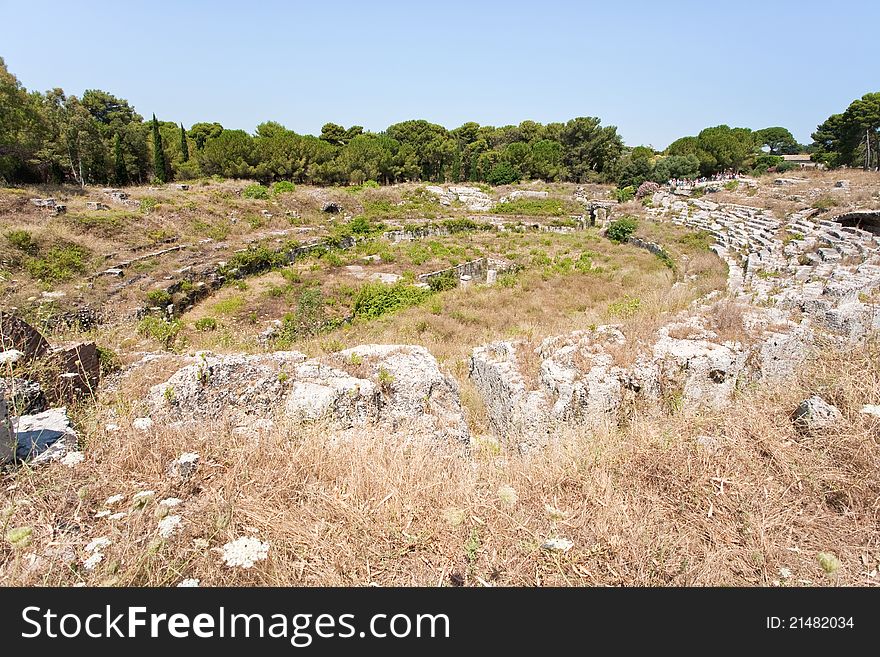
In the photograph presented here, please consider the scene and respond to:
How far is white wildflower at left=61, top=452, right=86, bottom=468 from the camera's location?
3.02m

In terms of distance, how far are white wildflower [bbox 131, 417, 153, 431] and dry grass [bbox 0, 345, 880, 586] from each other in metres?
0.11

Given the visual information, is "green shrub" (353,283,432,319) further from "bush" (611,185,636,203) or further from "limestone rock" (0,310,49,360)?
"bush" (611,185,636,203)

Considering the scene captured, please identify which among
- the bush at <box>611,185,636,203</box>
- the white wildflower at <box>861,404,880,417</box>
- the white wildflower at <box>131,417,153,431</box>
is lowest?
the white wildflower at <box>861,404,880,417</box>

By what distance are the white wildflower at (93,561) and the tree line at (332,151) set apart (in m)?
33.7

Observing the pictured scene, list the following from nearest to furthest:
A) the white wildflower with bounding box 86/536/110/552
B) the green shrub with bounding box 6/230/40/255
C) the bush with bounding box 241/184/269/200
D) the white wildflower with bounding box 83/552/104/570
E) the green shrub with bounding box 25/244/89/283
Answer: the white wildflower with bounding box 83/552/104/570
the white wildflower with bounding box 86/536/110/552
the green shrub with bounding box 25/244/89/283
the green shrub with bounding box 6/230/40/255
the bush with bounding box 241/184/269/200

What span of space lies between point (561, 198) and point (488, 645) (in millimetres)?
44840

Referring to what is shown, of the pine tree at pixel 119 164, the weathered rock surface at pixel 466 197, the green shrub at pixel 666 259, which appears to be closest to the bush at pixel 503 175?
the weathered rock surface at pixel 466 197

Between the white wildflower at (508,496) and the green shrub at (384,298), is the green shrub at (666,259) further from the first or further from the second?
the white wildflower at (508,496)

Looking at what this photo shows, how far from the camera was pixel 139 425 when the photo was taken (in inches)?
138

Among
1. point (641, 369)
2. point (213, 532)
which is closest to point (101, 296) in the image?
point (213, 532)

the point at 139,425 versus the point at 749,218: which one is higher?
the point at 749,218

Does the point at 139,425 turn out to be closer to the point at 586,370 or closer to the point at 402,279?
the point at 586,370

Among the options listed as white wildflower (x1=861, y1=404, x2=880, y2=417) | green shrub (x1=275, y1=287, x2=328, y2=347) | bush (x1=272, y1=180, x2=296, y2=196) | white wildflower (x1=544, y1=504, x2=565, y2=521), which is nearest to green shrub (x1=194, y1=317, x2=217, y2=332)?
green shrub (x1=275, y1=287, x2=328, y2=347)

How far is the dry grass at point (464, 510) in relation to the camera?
246 cm
